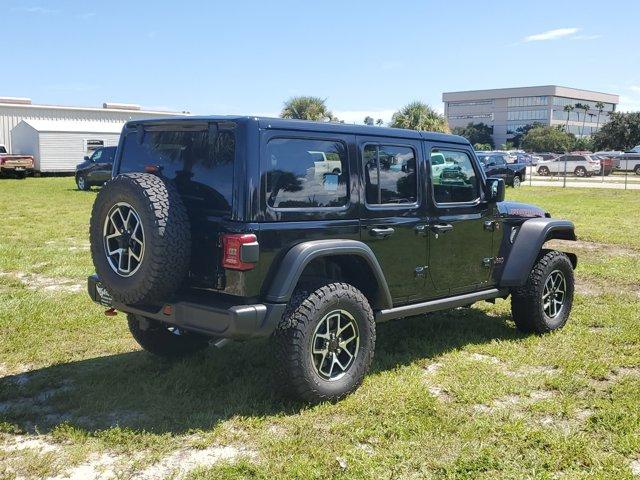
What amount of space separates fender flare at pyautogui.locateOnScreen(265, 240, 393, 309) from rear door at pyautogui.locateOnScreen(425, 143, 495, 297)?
36.3 inches

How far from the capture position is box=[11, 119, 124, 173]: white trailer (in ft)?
109

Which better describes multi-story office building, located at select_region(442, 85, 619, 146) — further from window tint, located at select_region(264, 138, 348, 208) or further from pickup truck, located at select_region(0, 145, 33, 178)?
window tint, located at select_region(264, 138, 348, 208)

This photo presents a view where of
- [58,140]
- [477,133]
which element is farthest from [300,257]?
[477,133]

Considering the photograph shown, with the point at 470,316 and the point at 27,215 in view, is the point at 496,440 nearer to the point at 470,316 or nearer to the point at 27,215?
the point at 470,316

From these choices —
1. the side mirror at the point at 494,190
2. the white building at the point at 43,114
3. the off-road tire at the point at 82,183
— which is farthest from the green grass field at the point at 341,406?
the white building at the point at 43,114

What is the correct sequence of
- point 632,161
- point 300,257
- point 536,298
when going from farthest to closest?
point 632,161 < point 536,298 < point 300,257

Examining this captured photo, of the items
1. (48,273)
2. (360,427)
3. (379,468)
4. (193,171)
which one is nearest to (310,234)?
(193,171)

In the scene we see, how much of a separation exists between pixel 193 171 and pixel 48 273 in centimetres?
497

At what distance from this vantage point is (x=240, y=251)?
3.83m

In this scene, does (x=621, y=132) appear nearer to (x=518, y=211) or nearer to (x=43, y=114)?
(x=43, y=114)

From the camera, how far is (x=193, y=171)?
421 cm

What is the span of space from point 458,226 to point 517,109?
14091 cm

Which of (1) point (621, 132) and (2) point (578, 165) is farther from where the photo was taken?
A: (1) point (621, 132)

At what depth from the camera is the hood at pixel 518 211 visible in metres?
5.85
